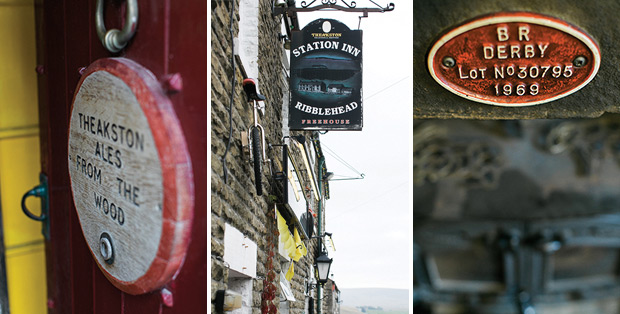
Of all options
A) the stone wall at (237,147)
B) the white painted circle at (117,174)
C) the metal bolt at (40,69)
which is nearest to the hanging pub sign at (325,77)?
the stone wall at (237,147)

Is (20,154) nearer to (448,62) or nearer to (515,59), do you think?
(448,62)

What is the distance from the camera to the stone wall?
337cm

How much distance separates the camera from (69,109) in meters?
2.78

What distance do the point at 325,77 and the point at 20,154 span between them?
357 centimetres

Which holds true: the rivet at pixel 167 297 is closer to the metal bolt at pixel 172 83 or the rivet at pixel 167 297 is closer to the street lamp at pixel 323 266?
the metal bolt at pixel 172 83

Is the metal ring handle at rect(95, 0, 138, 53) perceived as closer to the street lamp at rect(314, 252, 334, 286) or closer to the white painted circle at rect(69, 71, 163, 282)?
the white painted circle at rect(69, 71, 163, 282)

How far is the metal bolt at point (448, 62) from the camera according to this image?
7.84 feet

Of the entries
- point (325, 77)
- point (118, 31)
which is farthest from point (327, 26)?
point (118, 31)

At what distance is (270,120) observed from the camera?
→ 6254mm

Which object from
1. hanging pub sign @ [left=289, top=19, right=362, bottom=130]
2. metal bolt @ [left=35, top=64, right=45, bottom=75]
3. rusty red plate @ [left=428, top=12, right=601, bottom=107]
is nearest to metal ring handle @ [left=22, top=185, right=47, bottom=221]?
metal bolt @ [left=35, top=64, right=45, bottom=75]

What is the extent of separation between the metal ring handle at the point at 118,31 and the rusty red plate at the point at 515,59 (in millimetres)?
1210

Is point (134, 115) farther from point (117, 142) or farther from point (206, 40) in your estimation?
point (206, 40)

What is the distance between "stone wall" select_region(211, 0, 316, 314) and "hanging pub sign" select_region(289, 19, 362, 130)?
0.32 meters

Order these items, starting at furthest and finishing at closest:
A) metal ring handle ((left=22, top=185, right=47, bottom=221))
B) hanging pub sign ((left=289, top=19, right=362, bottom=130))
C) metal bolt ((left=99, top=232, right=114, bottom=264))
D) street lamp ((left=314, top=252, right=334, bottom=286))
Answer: street lamp ((left=314, top=252, right=334, bottom=286)) < hanging pub sign ((left=289, top=19, right=362, bottom=130)) < metal ring handle ((left=22, top=185, right=47, bottom=221)) < metal bolt ((left=99, top=232, right=114, bottom=264))
